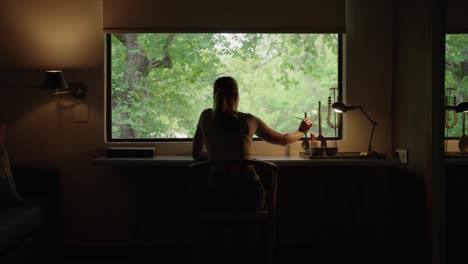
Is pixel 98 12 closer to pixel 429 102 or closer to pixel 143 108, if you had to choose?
pixel 143 108

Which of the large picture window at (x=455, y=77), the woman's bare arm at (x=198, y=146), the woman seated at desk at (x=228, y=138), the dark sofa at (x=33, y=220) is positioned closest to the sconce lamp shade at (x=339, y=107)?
the woman seated at desk at (x=228, y=138)

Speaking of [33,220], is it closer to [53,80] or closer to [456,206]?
[53,80]

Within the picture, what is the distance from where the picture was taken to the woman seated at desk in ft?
8.39

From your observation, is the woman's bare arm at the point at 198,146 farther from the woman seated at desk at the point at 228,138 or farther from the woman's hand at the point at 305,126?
the woman's hand at the point at 305,126

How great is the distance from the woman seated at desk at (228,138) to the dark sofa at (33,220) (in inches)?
40.6

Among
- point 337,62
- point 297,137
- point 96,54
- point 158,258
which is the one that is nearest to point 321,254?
point 297,137

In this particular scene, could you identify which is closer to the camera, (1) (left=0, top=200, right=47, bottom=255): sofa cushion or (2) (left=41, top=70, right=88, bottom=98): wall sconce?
(1) (left=0, top=200, right=47, bottom=255): sofa cushion

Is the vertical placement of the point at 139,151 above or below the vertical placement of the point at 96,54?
below

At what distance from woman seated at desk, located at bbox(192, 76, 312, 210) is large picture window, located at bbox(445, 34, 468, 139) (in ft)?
3.46

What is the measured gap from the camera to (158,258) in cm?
341

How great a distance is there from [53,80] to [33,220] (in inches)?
35.9

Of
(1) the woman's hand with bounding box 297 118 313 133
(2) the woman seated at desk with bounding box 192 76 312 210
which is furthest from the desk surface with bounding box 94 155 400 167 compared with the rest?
(1) the woman's hand with bounding box 297 118 313 133

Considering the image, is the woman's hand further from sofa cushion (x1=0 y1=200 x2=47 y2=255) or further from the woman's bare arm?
sofa cushion (x1=0 y1=200 x2=47 y2=255)

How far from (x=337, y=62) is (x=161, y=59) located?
1.27 m
